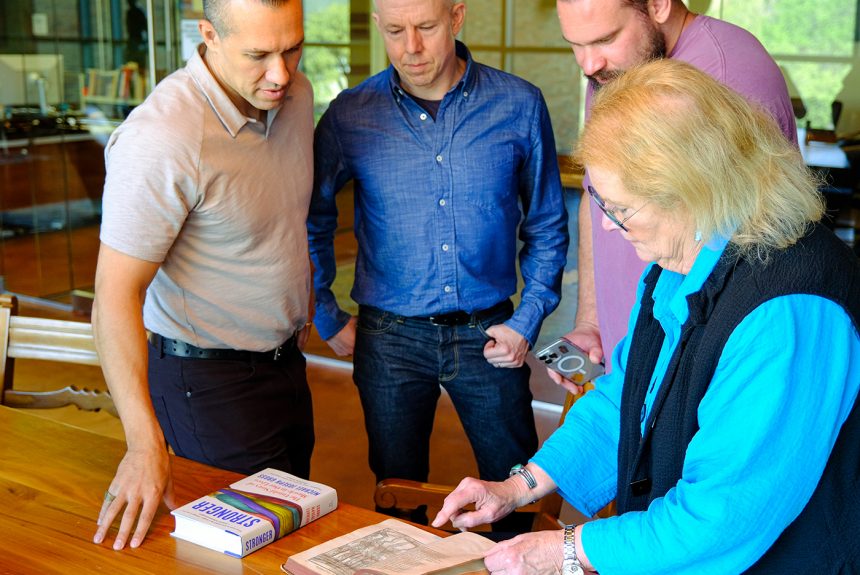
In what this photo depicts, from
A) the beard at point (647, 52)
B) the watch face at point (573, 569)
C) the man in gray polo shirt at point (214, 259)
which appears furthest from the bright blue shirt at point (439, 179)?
the watch face at point (573, 569)

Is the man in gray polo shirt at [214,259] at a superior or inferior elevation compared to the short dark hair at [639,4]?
inferior

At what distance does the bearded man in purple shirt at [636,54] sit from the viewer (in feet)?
6.99

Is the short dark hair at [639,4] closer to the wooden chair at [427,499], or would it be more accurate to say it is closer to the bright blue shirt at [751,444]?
the bright blue shirt at [751,444]

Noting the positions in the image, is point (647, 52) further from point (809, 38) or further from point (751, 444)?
point (809, 38)

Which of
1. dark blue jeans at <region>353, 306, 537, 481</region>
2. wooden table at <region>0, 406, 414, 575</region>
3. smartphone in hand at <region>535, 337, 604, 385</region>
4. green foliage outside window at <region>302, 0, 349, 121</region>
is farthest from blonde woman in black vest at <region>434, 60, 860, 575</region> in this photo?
green foliage outside window at <region>302, 0, 349, 121</region>

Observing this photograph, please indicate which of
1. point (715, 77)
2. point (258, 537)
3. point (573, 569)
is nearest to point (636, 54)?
point (715, 77)

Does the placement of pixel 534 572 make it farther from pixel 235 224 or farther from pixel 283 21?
pixel 283 21

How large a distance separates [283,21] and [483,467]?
134 cm

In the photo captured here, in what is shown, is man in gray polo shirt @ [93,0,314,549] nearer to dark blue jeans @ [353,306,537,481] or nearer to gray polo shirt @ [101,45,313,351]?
gray polo shirt @ [101,45,313,351]

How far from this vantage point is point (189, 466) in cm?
209

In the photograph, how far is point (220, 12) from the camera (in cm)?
211

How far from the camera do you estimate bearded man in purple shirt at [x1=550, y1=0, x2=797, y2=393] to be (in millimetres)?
2131

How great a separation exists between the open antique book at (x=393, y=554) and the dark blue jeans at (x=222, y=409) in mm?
613

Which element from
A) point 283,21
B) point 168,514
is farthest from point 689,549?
point 283,21
